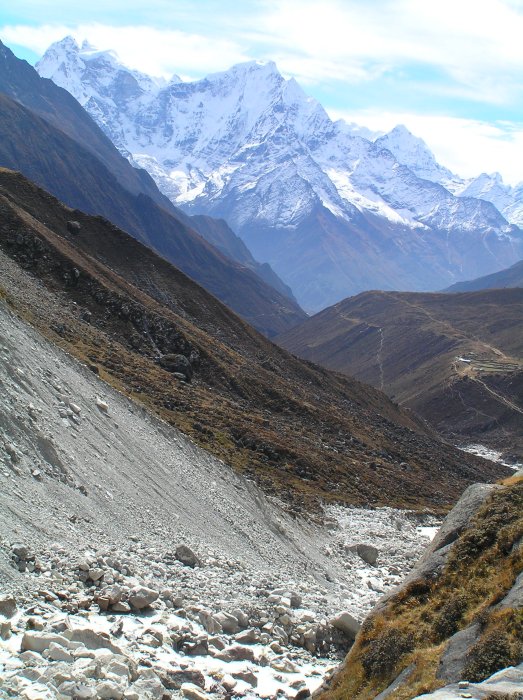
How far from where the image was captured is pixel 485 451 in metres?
170

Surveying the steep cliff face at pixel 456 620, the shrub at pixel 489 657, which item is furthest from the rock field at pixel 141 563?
the shrub at pixel 489 657

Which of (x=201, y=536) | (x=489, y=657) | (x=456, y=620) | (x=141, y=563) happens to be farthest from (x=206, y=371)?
(x=489, y=657)

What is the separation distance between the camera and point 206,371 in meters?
81.4

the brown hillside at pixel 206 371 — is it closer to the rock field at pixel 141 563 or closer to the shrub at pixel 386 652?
the rock field at pixel 141 563

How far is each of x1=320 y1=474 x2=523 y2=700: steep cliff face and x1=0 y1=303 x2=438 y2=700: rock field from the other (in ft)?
9.48

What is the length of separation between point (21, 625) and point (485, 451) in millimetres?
162539

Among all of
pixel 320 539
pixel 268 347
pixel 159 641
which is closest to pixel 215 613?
pixel 159 641

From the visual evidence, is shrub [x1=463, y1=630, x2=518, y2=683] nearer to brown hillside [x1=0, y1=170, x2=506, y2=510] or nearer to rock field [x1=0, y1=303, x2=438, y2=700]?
rock field [x1=0, y1=303, x2=438, y2=700]

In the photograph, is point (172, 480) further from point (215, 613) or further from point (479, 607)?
point (479, 607)

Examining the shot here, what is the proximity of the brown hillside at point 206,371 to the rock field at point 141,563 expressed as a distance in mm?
11576

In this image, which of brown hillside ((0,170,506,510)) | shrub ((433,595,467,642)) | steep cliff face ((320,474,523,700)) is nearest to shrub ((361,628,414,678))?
steep cliff face ((320,474,523,700))

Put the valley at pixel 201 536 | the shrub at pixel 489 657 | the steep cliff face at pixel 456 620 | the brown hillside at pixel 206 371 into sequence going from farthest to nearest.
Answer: the brown hillside at pixel 206 371 < the valley at pixel 201 536 < the steep cliff face at pixel 456 620 < the shrub at pixel 489 657

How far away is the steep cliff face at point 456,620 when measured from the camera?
640 inches

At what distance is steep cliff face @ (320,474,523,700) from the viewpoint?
1627 cm
